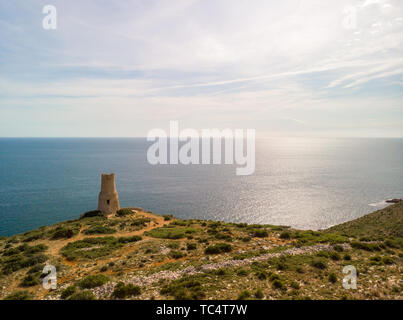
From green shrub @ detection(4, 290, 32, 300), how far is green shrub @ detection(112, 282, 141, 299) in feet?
20.5

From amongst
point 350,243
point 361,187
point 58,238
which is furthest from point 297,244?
point 361,187

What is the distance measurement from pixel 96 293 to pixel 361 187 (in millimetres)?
121270

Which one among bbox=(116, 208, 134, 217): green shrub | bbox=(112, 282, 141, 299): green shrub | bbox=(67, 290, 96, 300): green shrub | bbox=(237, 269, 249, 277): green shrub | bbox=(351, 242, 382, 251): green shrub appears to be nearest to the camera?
bbox=(67, 290, 96, 300): green shrub

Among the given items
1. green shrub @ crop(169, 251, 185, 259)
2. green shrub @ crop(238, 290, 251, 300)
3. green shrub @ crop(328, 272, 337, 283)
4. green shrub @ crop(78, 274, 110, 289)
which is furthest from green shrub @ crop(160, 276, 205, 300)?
green shrub @ crop(328, 272, 337, 283)

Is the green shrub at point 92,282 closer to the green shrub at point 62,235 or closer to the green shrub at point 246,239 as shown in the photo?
the green shrub at point 246,239

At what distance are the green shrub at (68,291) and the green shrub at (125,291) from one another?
112 inches

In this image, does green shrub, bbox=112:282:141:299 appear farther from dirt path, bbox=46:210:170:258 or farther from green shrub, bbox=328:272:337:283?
green shrub, bbox=328:272:337:283

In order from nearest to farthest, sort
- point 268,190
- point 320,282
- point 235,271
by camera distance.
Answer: point 320,282 < point 235,271 < point 268,190

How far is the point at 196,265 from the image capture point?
1717 cm

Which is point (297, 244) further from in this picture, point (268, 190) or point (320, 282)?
point (268, 190)

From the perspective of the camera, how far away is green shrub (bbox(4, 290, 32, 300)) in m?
13.9

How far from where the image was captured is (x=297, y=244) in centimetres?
2130

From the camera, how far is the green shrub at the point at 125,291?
42.6ft
